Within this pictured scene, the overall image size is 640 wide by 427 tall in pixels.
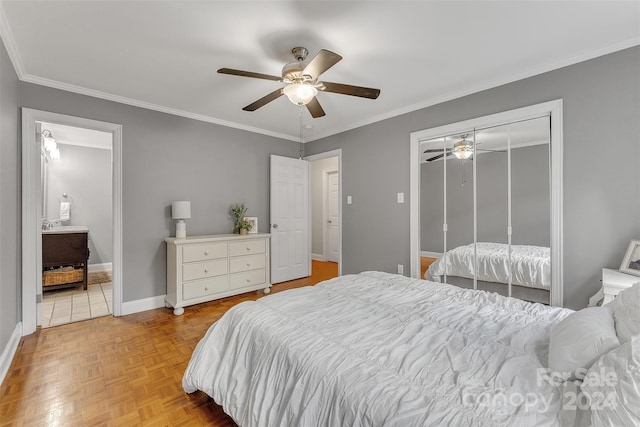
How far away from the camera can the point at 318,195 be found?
670 centimetres

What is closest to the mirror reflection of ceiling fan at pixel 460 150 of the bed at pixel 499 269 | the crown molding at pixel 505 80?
the crown molding at pixel 505 80

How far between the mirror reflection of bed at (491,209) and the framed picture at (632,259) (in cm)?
50

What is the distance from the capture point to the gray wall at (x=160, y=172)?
3.05 metres

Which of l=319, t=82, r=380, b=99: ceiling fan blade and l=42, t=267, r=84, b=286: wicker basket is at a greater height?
l=319, t=82, r=380, b=99: ceiling fan blade

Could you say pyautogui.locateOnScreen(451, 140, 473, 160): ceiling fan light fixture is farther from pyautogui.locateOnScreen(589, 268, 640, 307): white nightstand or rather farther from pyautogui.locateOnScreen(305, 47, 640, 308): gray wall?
pyautogui.locateOnScreen(589, 268, 640, 307): white nightstand

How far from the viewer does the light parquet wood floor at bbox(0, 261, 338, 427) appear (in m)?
1.64

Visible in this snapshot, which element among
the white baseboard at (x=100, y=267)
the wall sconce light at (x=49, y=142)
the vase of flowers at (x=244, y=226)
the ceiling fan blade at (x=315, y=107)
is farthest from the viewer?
the white baseboard at (x=100, y=267)

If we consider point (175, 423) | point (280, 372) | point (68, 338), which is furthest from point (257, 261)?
point (280, 372)

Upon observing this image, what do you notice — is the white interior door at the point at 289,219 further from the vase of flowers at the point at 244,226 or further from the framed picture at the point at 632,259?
the framed picture at the point at 632,259

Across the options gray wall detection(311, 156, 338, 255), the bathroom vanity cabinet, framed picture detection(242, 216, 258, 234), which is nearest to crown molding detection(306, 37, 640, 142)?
framed picture detection(242, 216, 258, 234)

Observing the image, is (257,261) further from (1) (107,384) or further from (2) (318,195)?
(2) (318,195)

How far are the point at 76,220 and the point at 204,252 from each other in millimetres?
3644

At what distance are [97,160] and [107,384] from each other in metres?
4.98

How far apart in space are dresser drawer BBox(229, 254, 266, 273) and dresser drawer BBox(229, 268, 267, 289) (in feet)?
0.19
